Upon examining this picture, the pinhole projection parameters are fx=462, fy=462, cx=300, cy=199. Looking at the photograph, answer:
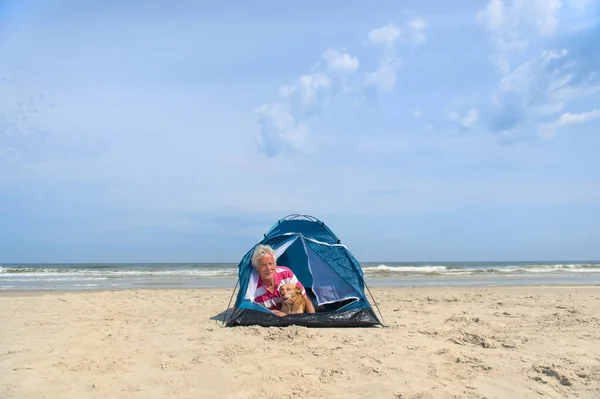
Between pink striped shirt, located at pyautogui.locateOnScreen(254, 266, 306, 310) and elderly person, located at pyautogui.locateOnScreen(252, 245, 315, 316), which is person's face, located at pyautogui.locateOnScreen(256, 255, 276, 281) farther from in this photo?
pink striped shirt, located at pyautogui.locateOnScreen(254, 266, 306, 310)

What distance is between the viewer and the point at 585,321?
23.0 feet

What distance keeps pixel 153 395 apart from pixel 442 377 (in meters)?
2.59

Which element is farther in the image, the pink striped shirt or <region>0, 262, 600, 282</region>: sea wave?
<region>0, 262, 600, 282</region>: sea wave

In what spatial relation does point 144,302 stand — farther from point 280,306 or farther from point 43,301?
point 280,306

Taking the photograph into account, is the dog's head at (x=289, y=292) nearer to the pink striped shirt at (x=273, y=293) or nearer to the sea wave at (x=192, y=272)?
the pink striped shirt at (x=273, y=293)

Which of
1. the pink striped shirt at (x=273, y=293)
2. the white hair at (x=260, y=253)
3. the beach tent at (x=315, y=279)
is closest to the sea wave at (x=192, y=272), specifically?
the beach tent at (x=315, y=279)

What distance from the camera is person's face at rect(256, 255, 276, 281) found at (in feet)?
22.7

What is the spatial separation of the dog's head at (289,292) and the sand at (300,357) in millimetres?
551

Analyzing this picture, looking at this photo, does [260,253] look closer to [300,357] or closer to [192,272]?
[300,357]

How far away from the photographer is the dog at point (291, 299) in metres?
6.74

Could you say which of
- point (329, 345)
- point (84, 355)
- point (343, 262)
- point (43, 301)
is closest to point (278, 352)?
point (329, 345)

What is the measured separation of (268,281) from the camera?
6.98 m

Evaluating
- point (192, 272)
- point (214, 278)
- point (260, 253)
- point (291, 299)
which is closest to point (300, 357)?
point (291, 299)

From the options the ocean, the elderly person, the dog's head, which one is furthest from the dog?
the ocean
